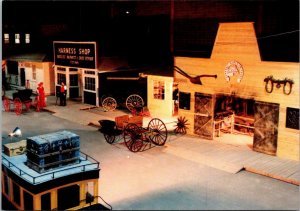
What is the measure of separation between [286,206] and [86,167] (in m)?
5.91

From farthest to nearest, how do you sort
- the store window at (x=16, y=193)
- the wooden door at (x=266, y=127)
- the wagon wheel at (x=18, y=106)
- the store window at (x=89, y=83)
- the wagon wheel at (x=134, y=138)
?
the store window at (x=89, y=83), the wagon wheel at (x=18, y=106), the wagon wheel at (x=134, y=138), the wooden door at (x=266, y=127), the store window at (x=16, y=193)

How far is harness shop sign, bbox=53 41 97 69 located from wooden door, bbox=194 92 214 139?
9773mm

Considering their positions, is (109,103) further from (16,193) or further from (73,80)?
(16,193)

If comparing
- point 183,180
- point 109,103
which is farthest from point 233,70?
point 109,103

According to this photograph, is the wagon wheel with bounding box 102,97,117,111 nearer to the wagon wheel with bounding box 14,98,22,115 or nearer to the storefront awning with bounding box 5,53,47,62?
the wagon wheel with bounding box 14,98,22,115

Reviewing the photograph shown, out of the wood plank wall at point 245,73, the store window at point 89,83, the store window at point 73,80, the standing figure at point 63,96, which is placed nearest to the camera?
the wood plank wall at point 245,73

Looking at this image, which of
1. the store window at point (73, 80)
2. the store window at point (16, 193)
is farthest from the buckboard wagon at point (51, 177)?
the store window at point (73, 80)

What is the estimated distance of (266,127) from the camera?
15641 millimetres

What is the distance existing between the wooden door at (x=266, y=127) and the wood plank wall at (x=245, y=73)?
18 cm

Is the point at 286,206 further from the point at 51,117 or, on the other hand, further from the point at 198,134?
the point at 51,117

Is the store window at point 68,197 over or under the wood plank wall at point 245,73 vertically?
under

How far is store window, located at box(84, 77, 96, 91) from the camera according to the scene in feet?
86.1

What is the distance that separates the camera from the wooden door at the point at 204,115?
17.8 m

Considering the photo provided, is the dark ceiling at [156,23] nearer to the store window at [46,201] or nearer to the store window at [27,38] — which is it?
the store window at [27,38]
